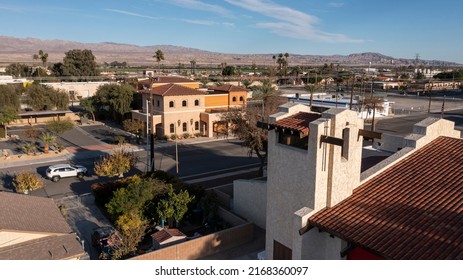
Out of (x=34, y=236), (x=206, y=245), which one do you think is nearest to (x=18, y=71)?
(x=34, y=236)

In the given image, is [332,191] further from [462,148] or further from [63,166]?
[63,166]

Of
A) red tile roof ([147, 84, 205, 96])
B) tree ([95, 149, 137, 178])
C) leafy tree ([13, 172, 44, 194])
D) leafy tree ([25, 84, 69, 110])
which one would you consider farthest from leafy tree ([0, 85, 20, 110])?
tree ([95, 149, 137, 178])

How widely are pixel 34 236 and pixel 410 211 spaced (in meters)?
14.7

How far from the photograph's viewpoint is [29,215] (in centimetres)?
1842

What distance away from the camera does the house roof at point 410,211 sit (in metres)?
11.0

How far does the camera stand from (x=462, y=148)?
15.5 metres

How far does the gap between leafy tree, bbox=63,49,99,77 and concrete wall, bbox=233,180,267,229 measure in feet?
303

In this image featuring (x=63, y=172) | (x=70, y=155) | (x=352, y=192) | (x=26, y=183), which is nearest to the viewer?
(x=352, y=192)

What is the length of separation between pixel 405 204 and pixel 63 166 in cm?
2628

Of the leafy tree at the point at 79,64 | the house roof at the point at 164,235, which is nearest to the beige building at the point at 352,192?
the house roof at the point at 164,235

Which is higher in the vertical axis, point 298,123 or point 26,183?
point 298,123

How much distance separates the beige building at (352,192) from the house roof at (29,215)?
32.2 ft

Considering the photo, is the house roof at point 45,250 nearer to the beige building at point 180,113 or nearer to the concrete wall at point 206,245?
the concrete wall at point 206,245

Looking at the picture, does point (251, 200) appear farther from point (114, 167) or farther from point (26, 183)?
point (26, 183)
